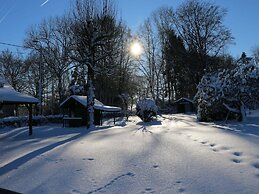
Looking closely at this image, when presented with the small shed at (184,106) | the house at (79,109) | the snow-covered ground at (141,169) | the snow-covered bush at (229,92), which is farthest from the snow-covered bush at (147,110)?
the small shed at (184,106)

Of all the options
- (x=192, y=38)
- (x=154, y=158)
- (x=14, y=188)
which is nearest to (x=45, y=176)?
(x=14, y=188)

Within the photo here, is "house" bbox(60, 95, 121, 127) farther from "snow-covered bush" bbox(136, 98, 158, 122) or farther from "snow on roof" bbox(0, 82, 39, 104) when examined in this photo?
"snow on roof" bbox(0, 82, 39, 104)

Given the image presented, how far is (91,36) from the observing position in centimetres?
1780

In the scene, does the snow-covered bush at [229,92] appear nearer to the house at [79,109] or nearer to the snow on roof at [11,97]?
the house at [79,109]

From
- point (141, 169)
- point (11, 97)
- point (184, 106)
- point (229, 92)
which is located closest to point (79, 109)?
point (11, 97)

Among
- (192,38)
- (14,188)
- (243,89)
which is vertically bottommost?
(14,188)

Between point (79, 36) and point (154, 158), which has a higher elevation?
point (79, 36)

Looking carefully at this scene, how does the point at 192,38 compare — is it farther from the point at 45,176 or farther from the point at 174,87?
the point at 45,176

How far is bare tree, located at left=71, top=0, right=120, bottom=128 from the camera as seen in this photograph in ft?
57.6

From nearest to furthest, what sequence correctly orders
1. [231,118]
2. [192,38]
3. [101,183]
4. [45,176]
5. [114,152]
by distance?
[101,183] < [45,176] < [114,152] < [231,118] < [192,38]

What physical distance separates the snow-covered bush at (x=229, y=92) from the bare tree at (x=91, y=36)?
305 inches

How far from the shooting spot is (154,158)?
665 centimetres

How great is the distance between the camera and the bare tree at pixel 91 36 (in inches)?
691

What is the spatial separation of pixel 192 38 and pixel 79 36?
73.5 feet
